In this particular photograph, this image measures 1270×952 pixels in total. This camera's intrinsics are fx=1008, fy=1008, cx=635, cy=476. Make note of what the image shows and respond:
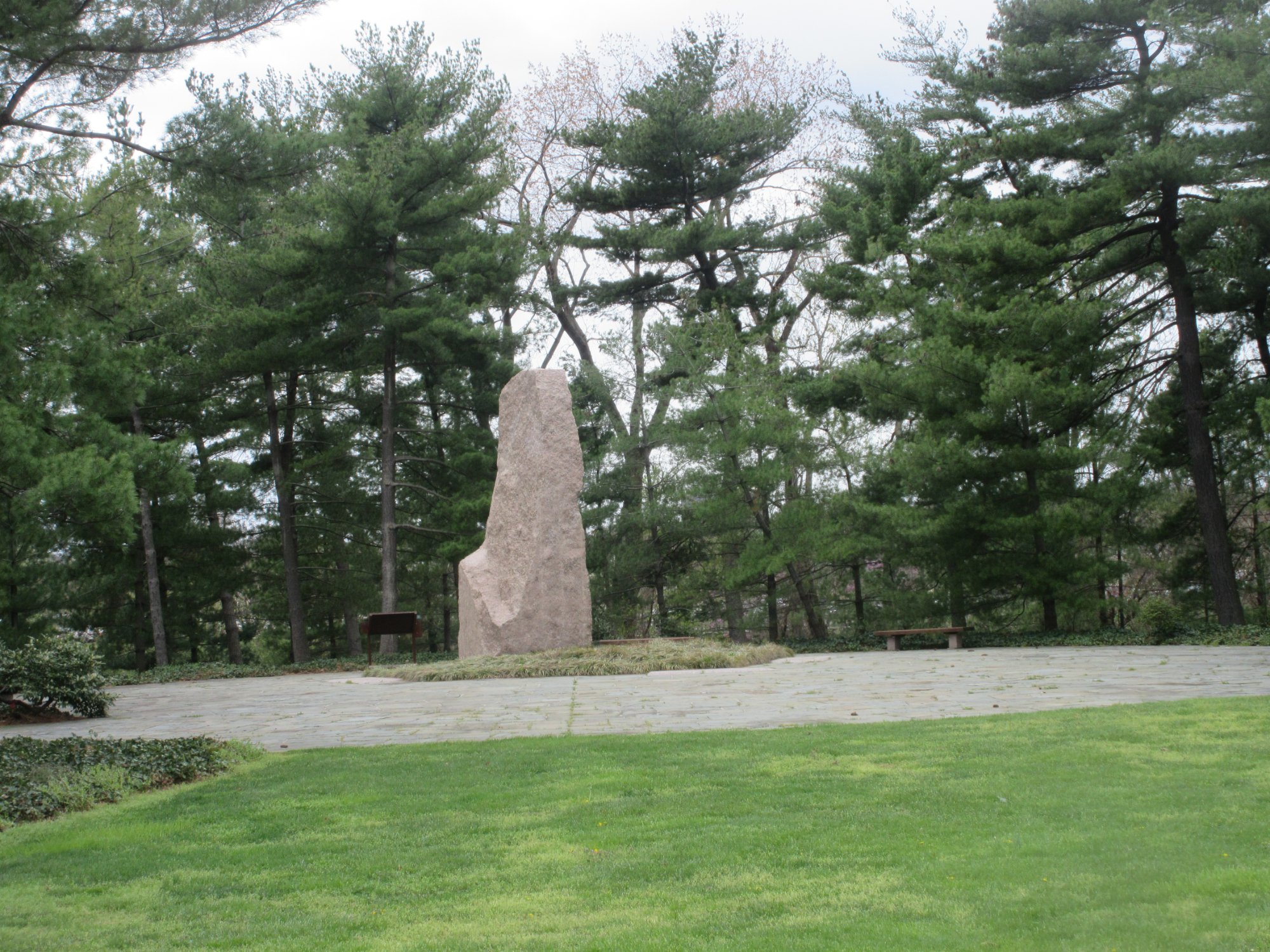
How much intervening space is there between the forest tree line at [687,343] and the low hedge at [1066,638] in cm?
58

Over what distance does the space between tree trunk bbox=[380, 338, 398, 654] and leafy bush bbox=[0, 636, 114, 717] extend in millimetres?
8806

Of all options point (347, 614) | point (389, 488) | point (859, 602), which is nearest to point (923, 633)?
point (859, 602)

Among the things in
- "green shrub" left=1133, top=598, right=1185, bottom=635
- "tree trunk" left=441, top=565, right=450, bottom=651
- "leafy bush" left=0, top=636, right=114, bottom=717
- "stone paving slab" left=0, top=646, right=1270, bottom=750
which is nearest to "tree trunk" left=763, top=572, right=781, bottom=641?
"stone paving slab" left=0, top=646, right=1270, bottom=750

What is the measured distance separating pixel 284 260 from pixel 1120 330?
15.1m

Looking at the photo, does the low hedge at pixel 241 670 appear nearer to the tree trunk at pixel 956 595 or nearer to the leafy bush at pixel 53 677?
the leafy bush at pixel 53 677

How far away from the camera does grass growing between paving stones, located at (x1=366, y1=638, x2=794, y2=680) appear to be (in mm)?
11674

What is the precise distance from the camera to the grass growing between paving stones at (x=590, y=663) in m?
11.7

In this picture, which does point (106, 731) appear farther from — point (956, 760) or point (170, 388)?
point (170, 388)

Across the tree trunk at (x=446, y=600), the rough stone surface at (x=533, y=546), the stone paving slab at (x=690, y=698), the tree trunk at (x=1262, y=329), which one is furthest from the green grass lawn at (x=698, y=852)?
the tree trunk at (x=446, y=600)

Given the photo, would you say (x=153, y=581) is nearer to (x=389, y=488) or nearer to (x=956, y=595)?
(x=389, y=488)

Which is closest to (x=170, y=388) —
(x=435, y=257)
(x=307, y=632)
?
(x=435, y=257)

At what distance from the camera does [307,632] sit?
2584 cm

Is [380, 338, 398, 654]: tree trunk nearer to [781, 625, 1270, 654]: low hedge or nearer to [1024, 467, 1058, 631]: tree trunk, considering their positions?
[781, 625, 1270, 654]: low hedge

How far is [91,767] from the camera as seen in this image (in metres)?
5.52
